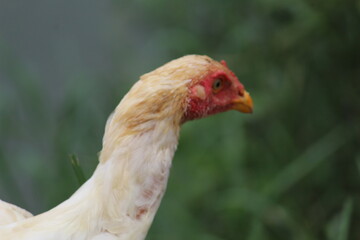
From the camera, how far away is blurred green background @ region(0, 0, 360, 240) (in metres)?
1.88

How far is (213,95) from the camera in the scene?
111cm

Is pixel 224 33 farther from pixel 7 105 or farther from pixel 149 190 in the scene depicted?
pixel 149 190

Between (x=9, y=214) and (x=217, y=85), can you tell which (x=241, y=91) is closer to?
(x=217, y=85)

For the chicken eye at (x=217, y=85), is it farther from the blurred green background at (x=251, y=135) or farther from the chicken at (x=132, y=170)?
the blurred green background at (x=251, y=135)

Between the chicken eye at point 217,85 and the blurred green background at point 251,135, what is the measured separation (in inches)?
26.6

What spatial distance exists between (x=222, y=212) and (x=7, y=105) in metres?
0.61

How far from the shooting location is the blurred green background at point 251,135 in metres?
1.88

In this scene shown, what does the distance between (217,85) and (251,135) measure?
1.03 meters

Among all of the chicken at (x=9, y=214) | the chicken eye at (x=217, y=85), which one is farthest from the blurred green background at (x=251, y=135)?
the chicken eye at (x=217, y=85)

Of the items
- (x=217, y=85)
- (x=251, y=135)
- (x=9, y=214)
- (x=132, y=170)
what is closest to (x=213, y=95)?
(x=217, y=85)

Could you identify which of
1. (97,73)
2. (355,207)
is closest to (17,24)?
(97,73)

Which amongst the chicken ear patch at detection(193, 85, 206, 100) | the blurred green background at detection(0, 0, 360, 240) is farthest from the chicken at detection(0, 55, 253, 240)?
the blurred green background at detection(0, 0, 360, 240)

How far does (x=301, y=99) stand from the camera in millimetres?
2008

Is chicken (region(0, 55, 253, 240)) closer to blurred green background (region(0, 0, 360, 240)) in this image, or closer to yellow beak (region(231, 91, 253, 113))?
yellow beak (region(231, 91, 253, 113))
